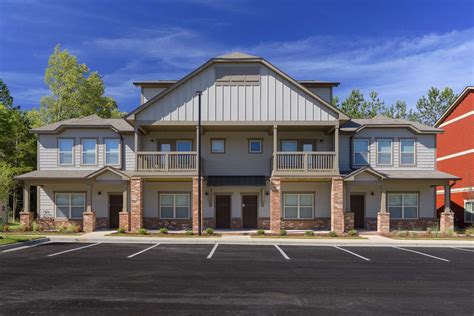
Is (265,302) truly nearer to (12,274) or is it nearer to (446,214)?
(12,274)

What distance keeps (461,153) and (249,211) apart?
1775 cm

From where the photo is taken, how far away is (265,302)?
837 centimetres

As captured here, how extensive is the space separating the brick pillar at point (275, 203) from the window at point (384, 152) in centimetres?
749

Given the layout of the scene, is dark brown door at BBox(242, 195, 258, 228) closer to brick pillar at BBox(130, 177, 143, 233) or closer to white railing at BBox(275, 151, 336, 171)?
white railing at BBox(275, 151, 336, 171)

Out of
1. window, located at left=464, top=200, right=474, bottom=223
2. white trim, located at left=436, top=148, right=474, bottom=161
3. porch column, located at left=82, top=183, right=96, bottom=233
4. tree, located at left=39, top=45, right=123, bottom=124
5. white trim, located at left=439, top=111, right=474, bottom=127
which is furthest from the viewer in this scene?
tree, located at left=39, top=45, right=123, bottom=124

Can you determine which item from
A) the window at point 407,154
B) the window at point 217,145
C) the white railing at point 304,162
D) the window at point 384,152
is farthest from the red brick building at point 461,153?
the window at point 217,145

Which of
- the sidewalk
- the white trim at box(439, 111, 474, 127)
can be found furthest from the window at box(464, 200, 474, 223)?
the sidewalk

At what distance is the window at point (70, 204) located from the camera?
1013 inches

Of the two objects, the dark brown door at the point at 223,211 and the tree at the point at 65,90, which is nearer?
the dark brown door at the point at 223,211

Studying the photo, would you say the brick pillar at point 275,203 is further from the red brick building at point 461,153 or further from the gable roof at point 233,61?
the red brick building at point 461,153

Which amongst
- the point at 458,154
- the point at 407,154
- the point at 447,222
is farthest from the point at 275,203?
the point at 458,154

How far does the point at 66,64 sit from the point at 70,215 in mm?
20635

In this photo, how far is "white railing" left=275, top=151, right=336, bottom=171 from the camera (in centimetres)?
2366

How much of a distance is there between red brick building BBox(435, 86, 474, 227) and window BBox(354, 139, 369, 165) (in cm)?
867
